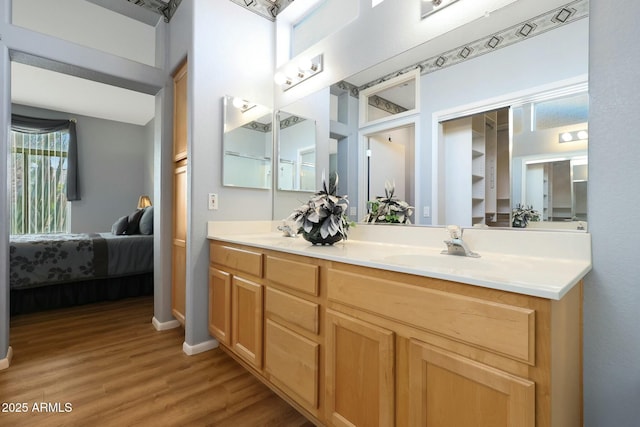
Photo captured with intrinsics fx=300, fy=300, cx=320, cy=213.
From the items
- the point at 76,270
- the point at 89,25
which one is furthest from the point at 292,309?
the point at 89,25

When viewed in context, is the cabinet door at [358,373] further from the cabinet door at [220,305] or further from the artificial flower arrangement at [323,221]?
the cabinet door at [220,305]

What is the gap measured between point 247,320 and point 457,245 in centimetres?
125

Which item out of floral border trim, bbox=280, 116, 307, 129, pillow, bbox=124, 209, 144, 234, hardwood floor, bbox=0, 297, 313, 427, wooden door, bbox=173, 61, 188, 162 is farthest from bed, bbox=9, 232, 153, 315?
floral border trim, bbox=280, 116, 307, 129

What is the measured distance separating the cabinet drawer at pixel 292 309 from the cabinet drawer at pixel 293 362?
6cm

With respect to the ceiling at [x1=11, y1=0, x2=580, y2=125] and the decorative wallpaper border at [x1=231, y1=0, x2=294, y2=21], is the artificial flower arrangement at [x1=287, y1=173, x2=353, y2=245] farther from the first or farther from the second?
the decorative wallpaper border at [x1=231, y1=0, x2=294, y2=21]

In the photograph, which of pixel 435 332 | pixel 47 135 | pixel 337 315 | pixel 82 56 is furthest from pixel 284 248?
pixel 47 135

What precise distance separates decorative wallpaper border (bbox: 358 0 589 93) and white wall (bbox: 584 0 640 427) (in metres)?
0.06

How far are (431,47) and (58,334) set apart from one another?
11.3ft

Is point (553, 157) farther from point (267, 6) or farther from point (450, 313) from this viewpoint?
point (267, 6)

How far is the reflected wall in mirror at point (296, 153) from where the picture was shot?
2338 millimetres

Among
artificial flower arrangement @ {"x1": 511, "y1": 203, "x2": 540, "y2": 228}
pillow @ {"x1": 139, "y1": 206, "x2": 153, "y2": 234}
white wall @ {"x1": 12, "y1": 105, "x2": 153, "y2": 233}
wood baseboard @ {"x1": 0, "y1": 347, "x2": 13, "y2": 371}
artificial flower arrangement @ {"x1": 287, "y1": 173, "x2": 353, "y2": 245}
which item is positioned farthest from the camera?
white wall @ {"x1": 12, "y1": 105, "x2": 153, "y2": 233}

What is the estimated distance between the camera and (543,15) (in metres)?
1.23

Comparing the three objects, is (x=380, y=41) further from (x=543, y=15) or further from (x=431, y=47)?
(x=543, y=15)

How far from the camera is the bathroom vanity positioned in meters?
0.77
